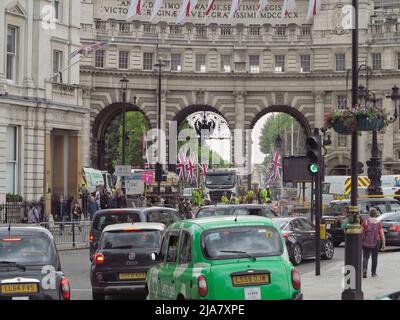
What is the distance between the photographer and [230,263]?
49.4 ft

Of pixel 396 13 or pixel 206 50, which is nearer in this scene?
pixel 206 50

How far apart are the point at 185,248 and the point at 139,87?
72.7 meters

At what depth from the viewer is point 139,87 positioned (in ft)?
288

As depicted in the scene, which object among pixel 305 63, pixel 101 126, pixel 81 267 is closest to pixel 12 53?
pixel 81 267

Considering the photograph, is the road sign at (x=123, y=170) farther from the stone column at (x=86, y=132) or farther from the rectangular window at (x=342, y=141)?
the rectangular window at (x=342, y=141)

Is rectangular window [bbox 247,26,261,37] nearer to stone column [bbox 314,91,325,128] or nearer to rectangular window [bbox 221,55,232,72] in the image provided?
rectangular window [bbox 221,55,232,72]

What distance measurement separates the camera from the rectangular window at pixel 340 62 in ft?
290

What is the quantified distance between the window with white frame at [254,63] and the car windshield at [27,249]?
73.6 metres

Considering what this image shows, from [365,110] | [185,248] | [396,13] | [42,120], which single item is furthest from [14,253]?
[396,13]

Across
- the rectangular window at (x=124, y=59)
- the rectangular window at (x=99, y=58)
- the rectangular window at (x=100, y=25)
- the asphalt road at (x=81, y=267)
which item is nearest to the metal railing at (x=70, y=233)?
the asphalt road at (x=81, y=267)

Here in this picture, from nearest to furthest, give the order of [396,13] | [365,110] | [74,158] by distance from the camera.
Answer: [365,110]
[74,158]
[396,13]

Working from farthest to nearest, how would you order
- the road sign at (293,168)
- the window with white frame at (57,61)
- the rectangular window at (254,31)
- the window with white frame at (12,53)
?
the rectangular window at (254,31) < the window with white frame at (57,61) < the road sign at (293,168) < the window with white frame at (12,53)
